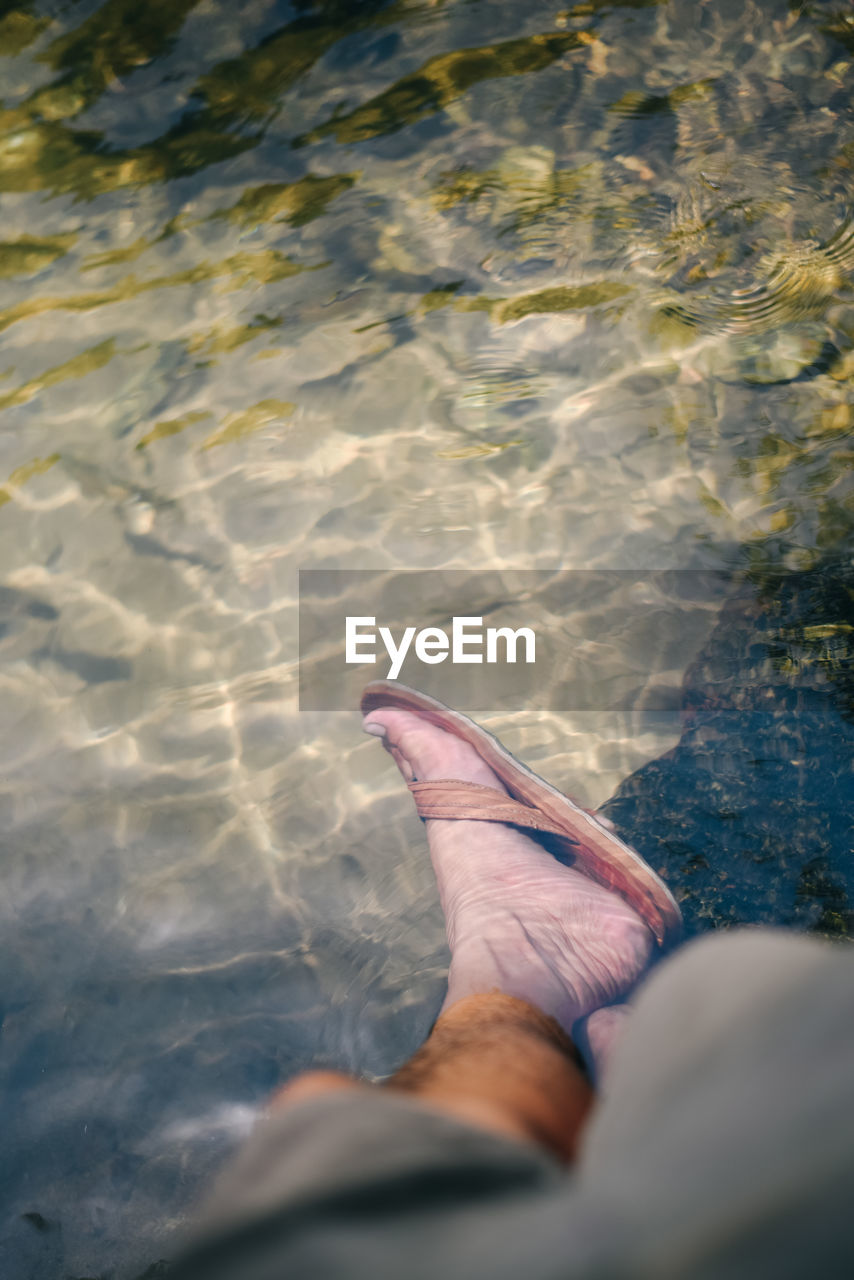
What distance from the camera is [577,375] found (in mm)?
3102

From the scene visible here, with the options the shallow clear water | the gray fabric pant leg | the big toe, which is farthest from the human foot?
the gray fabric pant leg

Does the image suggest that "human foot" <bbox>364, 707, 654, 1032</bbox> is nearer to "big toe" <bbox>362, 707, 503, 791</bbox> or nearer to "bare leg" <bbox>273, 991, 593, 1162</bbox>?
"big toe" <bbox>362, 707, 503, 791</bbox>

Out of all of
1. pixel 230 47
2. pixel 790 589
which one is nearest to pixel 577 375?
pixel 790 589

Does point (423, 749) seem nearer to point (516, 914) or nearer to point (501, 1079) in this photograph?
point (516, 914)

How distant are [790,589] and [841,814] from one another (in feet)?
2.79

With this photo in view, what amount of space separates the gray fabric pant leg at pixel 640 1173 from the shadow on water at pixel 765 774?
1.55 meters

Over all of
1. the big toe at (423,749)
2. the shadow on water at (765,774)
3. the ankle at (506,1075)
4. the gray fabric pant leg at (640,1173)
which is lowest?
the shadow on water at (765,774)

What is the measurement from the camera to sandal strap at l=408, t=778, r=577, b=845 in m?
2.48

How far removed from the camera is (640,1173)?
0.66 m

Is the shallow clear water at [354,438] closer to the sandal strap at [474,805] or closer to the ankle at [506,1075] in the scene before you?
the sandal strap at [474,805]

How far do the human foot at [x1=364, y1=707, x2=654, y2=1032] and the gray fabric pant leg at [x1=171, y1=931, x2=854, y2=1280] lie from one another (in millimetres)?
1040

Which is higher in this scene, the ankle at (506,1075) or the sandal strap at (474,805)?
the ankle at (506,1075)

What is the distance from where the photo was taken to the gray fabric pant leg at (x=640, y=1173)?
0.58 meters

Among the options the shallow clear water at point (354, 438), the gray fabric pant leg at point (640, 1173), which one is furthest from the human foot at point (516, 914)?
the gray fabric pant leg at point (640, 1173)
